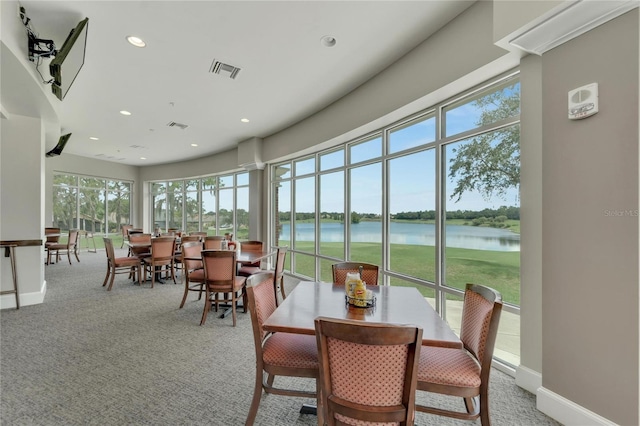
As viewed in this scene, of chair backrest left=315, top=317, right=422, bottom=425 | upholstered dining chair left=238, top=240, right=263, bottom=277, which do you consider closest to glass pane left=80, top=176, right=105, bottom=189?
upholstered dining chair left=238, top=240, right=263, bottom=277

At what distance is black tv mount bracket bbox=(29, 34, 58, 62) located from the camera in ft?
9.39

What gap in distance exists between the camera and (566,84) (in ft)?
6.48

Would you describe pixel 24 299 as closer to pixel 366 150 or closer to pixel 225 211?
pixel 225 211

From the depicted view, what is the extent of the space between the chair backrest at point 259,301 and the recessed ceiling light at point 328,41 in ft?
8.44

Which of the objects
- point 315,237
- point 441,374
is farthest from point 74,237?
point 441,374

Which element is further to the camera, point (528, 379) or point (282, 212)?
point (282, 212)

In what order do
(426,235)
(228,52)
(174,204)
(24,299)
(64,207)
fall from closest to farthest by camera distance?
(228,52) → (426,235) → (24,299) → (64,207) → (174,204)

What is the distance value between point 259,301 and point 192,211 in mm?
9716

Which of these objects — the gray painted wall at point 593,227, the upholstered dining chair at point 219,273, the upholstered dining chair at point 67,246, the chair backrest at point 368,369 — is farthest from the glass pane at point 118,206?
the gray painted wall at point 593,227

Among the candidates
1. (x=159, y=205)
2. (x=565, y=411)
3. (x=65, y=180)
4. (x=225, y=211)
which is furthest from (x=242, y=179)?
(x=565, y=411)

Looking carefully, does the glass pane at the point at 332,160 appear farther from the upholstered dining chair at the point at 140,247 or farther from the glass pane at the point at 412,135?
the upholstered dining chair at the point at 140,247

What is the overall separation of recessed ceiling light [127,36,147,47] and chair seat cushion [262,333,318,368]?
3.43 m

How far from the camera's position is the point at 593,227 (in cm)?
184

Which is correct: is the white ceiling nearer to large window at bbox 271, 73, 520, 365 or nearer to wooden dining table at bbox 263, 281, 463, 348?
large window at bbox 271, 73, 520, 365
